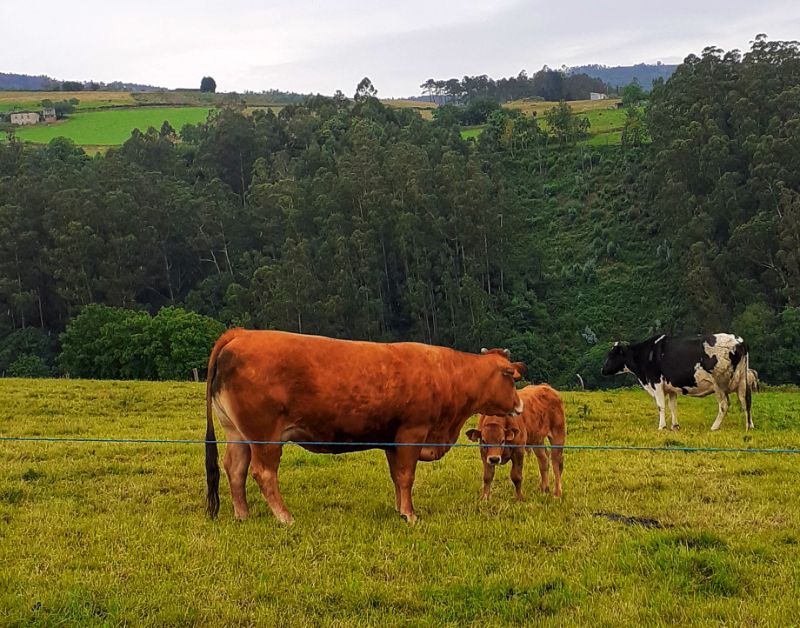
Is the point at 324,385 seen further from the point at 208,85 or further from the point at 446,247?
the point at 208,85

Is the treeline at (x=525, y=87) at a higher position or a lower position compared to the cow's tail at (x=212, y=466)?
higher

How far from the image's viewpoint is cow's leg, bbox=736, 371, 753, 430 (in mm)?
15219

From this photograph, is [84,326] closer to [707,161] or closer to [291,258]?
[291,258]

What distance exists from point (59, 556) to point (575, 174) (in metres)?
84.2

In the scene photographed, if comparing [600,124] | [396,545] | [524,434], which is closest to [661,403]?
[524,434]

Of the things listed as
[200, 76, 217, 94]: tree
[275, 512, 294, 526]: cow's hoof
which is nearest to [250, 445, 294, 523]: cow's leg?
[275, 512, 294, 526]: cow's hoof

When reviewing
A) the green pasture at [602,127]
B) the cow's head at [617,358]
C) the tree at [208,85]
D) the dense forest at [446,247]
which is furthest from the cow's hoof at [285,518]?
the tree at [208,85]

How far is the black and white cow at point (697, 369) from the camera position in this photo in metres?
15.6

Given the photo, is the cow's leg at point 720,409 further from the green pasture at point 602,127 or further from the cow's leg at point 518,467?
the green pasture at point 602,127

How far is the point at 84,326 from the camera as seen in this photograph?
46.4 metres

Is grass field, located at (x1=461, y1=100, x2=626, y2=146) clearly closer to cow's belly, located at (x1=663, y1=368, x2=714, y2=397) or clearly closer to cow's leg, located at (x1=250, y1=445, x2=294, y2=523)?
cow's belly, located at (x1=663, y1=368, x2=714, y2=397)

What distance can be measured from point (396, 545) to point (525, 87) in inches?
6661

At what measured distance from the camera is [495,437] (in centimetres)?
851

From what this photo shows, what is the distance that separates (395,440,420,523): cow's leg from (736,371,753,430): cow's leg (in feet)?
33.4
